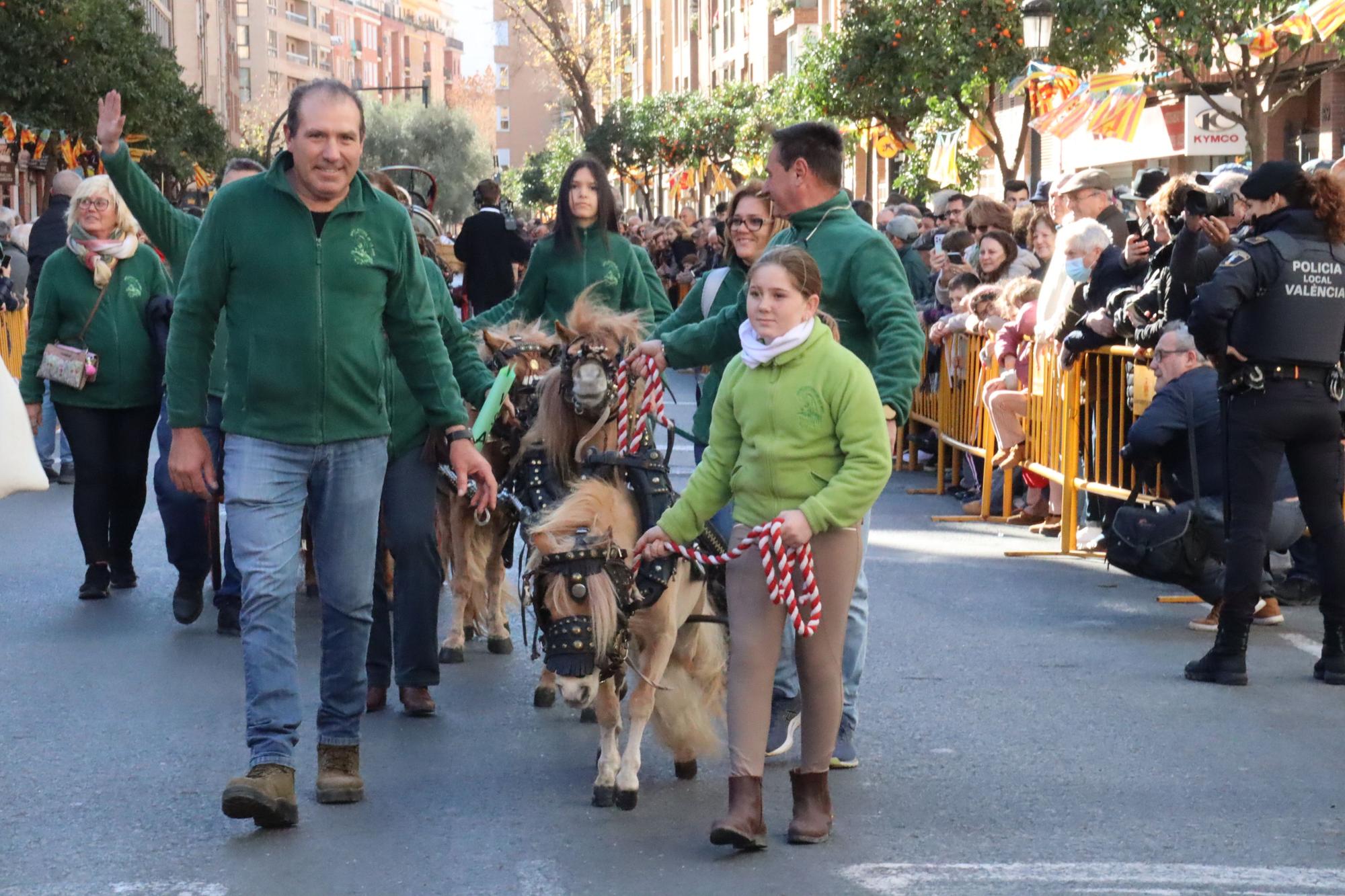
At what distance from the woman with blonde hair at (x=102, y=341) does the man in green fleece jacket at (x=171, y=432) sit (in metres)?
0.17

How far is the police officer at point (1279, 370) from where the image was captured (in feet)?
25.4

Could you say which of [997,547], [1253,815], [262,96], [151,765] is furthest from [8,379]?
[262,96]

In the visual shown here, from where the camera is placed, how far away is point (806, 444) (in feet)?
17.6

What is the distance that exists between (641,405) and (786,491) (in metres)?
1.44

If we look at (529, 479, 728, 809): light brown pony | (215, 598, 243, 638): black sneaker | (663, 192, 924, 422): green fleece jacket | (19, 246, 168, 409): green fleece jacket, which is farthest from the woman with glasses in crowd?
(19, 246, 168, 409): green fleece jacket

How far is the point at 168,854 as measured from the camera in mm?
5516

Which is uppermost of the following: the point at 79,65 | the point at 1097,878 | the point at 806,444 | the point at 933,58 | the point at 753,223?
the point at 79,65

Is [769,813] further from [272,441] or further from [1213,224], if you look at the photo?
[1213,224]

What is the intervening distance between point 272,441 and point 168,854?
1205 millimetres

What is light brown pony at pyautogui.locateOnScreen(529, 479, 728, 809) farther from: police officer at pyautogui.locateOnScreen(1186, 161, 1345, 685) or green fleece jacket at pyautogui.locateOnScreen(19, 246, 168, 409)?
green fleece jacket at pyautogui.locateOnScreen(19, 246, 168, 409)

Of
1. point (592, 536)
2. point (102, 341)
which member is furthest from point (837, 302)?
point (102, 341)

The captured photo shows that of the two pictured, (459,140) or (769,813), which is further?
(459,140)

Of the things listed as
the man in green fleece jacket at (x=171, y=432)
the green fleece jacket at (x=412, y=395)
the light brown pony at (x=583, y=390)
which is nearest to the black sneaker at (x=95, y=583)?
the man in green fleece jacket at (x=171, y=432)

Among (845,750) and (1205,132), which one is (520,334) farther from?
(1205,132)
